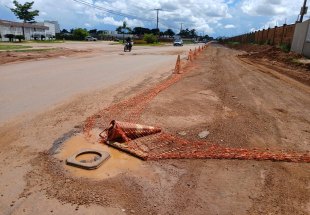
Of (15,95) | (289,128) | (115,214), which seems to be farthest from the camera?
(15,95)

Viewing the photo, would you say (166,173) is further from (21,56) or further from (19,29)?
(19,29)

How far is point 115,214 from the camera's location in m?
3.50

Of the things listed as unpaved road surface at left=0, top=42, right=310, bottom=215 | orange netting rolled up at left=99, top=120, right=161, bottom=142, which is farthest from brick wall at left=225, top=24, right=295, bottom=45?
orange netting rolled up at left=99, top=120, right=161, bottom=142

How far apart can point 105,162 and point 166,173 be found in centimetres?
103

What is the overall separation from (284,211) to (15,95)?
8.18 meters

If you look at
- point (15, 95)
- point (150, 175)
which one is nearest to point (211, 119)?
point (150, 175)

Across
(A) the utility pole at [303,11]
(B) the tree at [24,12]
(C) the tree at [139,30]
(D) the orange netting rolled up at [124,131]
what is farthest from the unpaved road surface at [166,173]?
(C) the tree at [139,30]

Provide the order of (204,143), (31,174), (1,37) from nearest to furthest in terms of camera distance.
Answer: (31,174) → (204,143) → (1,37)

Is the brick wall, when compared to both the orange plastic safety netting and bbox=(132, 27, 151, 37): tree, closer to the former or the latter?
the orange plastic safety netting

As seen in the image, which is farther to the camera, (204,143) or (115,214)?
(204,143)

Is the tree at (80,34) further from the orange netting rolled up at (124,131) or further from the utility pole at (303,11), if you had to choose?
the orange netting rolled up at (124,131)

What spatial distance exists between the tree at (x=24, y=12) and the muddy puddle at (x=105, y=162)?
87.0 metres

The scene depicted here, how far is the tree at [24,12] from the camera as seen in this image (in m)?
80.6

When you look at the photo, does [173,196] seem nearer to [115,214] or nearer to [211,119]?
[115,214]
